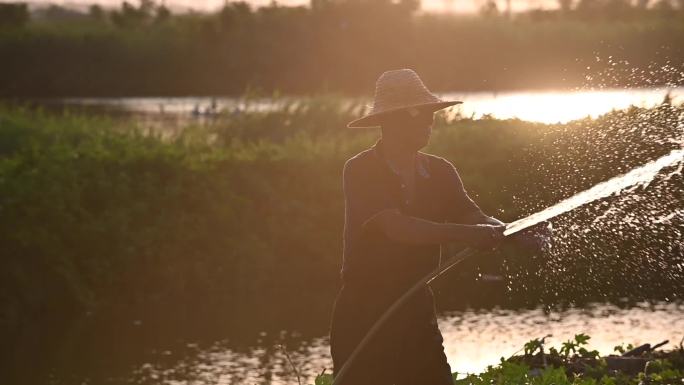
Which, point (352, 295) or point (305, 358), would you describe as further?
point (305, 358)

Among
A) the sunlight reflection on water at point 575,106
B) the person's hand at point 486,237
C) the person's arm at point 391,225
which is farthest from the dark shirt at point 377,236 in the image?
the sunlight reflection on water at point 575,106

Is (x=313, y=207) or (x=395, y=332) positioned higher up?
(x=395, y=332)

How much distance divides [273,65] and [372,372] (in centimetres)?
6823

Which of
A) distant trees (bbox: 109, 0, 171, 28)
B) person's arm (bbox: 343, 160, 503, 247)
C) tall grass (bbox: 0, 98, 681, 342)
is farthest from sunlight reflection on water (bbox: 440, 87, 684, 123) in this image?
distant trees (bbox: 109, 0, 171, 28)

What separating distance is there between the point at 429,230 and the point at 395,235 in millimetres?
149

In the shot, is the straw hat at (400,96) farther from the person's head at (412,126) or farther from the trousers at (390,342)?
the trousers at (390,342)

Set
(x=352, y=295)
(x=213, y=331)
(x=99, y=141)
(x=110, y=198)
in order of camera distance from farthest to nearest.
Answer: (x=99, y=141) → (x=110, y=198) → (x=213, y=331) → (x=352, y=295)

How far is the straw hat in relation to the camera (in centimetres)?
590

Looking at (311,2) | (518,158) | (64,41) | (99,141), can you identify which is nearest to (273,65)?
(311,2)

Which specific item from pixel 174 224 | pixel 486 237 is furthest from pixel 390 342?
pixel 174 224

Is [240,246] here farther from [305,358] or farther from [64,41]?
[64,41]

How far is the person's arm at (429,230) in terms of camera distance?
561 cm

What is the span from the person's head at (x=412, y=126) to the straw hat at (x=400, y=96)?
4 cm

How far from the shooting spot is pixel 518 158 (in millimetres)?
8078
